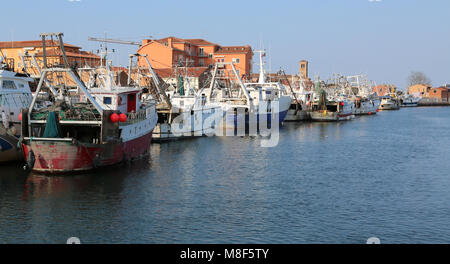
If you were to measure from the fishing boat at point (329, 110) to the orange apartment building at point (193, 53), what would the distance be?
23.5m

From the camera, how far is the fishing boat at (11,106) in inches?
1377

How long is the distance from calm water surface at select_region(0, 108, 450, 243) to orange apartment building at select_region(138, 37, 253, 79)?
74.2 m

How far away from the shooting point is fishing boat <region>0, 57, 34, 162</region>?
35.0m

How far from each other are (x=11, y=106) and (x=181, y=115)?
20424 mm

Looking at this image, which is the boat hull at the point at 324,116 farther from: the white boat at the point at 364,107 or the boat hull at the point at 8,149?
the boat hull at the point at 8,149

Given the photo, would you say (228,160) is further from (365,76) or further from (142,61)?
(365,76)

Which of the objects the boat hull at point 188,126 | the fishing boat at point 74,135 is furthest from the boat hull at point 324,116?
the fishing boat at point 74,135

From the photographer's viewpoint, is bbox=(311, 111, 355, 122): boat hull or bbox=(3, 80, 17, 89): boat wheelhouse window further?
bbox=(311, 111, 355, 122): boat hull

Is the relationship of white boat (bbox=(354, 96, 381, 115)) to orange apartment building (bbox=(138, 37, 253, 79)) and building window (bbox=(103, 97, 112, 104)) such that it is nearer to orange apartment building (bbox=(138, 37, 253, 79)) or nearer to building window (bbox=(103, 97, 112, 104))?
orange apartment building (bbox=(138, 37, 253, 79))

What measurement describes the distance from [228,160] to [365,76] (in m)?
122

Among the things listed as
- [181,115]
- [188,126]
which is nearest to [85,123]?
[181,115]

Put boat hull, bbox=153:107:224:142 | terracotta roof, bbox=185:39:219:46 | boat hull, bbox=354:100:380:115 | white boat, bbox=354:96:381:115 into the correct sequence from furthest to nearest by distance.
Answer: terracotta roof, bbox=185:39:219:46
white boat, bbox=354:96:381:115
boat hull, bbox=354:100:380:115
boat hull, bbox=153:107:224:142

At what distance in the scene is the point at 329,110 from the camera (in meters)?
99.8

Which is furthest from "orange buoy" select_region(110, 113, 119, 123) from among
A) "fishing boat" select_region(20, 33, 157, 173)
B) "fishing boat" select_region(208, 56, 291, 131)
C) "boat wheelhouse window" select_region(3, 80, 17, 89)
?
"fishing boat" select_region(208, 56, 291, 131)
